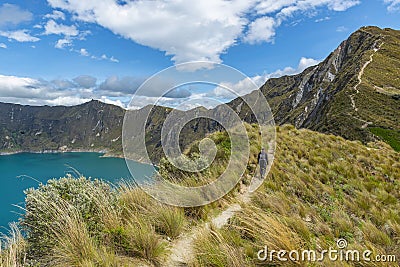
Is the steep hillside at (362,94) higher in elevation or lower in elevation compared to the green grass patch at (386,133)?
higher

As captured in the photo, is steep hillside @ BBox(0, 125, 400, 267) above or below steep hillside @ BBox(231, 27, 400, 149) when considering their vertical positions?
below

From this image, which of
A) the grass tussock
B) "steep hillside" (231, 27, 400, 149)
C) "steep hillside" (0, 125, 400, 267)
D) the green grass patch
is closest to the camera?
"steep hillside" (0, 125, 400, 267)

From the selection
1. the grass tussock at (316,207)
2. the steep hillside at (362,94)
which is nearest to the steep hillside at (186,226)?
the grass tussock at (316,207)

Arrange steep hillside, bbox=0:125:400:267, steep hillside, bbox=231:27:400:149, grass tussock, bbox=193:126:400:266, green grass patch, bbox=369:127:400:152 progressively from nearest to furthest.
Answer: steep hillside, bbox=0:125:400:267
grass tussock, bbox=193:126:400:266
green grass patch, bbox=369:127:400:152
steep hillside, bbox=231:27:400:149

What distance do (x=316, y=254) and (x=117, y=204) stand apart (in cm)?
397

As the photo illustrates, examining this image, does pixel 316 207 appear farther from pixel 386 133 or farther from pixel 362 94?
pixel 362 94

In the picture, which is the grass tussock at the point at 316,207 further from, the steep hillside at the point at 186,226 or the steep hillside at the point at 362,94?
the steep hillside at the point at 362,94

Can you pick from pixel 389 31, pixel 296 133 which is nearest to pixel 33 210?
pixel 296 133

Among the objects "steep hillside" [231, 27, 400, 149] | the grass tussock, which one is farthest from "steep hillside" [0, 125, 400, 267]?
"steep hillside" [231, 27, 400, 149]

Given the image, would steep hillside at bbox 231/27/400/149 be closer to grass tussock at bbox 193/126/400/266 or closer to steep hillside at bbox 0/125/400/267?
grass tussock at bbox 193/126/400/266

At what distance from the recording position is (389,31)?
183 metres

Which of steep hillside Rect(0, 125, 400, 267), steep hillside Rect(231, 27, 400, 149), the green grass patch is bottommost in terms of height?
steep hillside Rect(0, 125, 400, 267)

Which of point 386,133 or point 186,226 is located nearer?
point 186,226

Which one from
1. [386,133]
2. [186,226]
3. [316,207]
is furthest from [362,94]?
[186,226]
